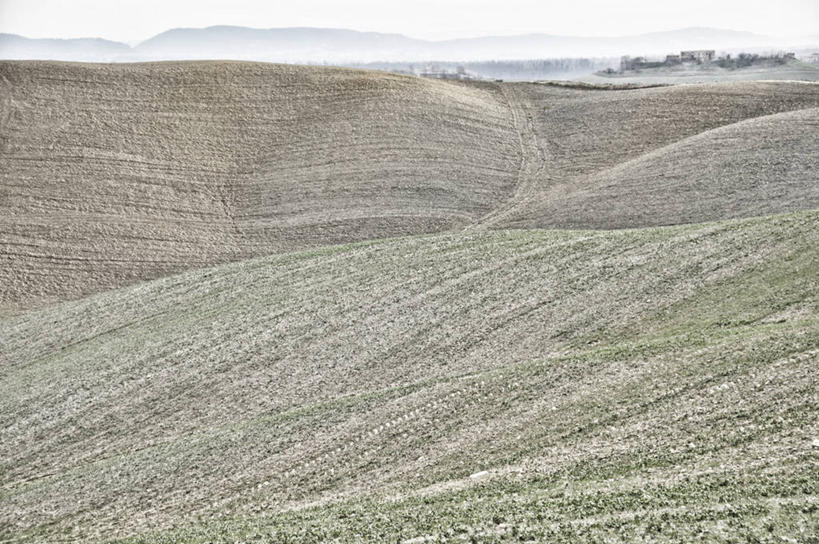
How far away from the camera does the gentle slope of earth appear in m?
36.6

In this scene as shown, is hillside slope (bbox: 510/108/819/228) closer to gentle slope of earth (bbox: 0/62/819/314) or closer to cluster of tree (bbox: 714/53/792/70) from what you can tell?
gentle slope of earth (bbox: 0/62/819/314)

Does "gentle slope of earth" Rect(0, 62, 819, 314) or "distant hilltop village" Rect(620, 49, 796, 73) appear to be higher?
"distant hilltop village" Rect(620, 49, 796, 73)

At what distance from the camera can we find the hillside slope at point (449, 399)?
40.4 ft

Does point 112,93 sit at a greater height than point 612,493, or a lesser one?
greater

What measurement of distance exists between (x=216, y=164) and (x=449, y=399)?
109 feet

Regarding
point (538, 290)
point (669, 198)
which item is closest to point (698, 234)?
point (538, 290)

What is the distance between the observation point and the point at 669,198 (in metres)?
35.0

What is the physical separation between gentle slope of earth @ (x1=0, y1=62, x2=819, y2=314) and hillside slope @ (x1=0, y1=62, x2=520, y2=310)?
5.3 inches

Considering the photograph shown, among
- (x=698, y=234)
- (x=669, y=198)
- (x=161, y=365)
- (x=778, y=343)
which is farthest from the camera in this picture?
(x=669, y=198)

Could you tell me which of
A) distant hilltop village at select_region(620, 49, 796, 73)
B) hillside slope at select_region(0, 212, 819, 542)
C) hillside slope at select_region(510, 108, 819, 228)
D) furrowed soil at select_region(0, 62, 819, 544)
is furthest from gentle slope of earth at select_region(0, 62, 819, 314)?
distant hilltop village at select_region(620, 49, 796, 73)

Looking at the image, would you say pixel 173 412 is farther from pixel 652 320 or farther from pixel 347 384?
pixel 652 320

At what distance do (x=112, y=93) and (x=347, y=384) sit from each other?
4041 cm

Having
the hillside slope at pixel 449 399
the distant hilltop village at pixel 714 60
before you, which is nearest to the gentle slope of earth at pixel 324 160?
the hillside slope at pixel 449 399

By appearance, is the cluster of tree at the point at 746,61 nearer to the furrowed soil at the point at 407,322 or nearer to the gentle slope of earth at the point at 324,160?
the gentle slope of earth at the point at 324,160
